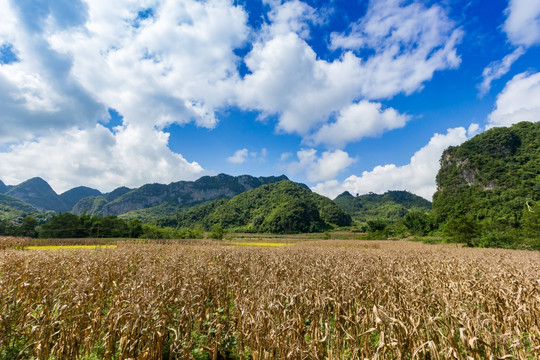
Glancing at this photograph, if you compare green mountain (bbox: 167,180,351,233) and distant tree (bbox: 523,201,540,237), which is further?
green mountain (bbox: 167,180,351,233)

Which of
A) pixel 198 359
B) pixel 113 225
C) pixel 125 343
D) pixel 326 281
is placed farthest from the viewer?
pixel 113 225

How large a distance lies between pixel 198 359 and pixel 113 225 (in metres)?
64.1

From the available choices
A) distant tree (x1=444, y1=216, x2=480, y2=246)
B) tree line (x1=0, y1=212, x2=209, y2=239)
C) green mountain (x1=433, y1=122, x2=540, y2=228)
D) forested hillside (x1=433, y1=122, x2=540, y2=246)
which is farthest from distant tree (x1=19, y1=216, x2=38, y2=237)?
green mountain (x1=433, y1=122, x2=540, y2=228)

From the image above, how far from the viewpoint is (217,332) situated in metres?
4.09

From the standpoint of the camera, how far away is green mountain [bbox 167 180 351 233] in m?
106

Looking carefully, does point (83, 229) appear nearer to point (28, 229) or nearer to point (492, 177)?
point (28, 229)

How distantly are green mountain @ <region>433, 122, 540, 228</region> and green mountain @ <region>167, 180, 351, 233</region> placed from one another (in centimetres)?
5244

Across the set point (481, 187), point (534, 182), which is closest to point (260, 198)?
point (481, 187)

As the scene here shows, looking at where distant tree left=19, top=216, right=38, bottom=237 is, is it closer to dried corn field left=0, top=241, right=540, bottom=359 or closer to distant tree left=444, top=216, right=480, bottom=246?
dried corn field left=0, top=241, right=540, bottom=359

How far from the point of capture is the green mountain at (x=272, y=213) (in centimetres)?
10612

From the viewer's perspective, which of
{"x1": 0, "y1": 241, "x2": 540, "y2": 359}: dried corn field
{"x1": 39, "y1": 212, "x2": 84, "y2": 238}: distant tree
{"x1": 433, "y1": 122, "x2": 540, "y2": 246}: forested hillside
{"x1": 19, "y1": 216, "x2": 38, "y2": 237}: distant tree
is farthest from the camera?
{"x1": 433, "y1": 122, "x2": 540, "y2": 246}: forested hillside

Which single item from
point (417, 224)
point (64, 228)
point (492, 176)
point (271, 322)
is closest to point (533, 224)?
point (271, 322)

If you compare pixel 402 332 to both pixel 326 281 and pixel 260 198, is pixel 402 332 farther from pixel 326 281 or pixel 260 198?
pixel 260 198

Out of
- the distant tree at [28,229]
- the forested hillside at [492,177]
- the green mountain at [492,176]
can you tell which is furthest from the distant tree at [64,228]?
the green mountain at [492,176]
